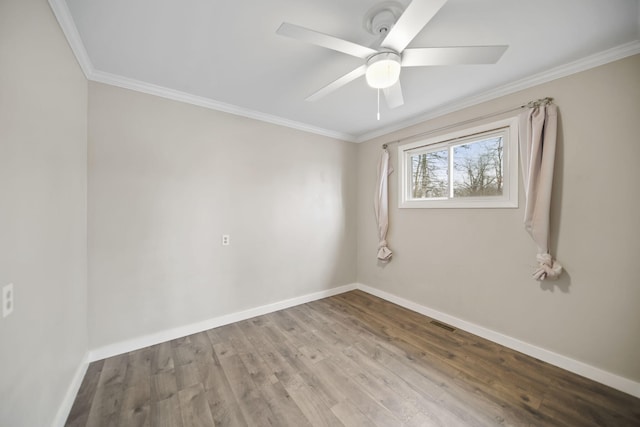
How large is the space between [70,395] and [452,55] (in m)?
3.16

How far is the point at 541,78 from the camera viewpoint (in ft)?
6.40

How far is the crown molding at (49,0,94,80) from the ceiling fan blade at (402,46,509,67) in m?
1.95

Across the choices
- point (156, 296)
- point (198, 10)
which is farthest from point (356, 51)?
point (156, 296)

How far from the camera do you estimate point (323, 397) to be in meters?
1.58

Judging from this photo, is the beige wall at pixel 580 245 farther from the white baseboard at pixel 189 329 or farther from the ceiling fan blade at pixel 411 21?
the white baseboard at pixel 189 329

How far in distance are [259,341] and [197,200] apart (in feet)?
5.07

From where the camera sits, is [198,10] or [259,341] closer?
[198,10]

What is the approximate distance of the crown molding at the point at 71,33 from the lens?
1279 mm

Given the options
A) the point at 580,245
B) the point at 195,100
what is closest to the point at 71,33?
the point at 195,100

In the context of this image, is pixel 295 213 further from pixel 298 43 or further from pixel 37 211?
pixel 37 211

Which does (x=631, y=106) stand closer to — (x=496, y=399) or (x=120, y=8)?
(x=496, y=399)

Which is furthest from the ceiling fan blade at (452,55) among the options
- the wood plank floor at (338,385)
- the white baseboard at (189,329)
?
the white baseboard at (189,329)

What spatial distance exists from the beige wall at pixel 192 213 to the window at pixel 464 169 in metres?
1.22

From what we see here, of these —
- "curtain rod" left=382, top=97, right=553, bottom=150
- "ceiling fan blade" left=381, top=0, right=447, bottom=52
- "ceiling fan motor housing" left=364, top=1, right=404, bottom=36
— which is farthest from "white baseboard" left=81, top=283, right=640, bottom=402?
"ceiling fan motor housing" left=364, top=1, right=404, bottom=36
